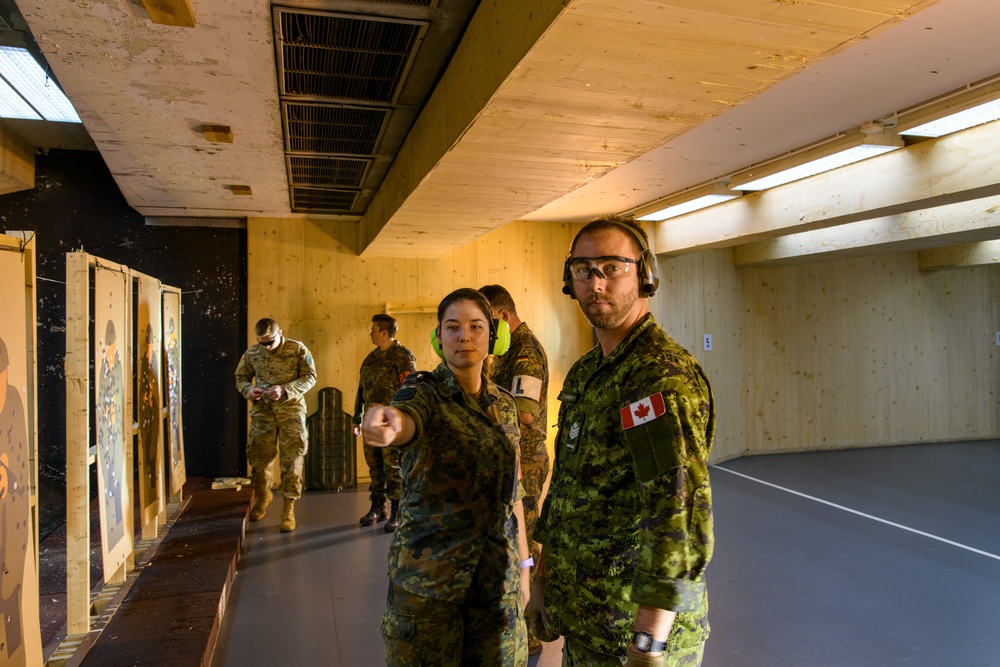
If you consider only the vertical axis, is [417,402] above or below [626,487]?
above

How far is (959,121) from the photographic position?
3826 millimetres

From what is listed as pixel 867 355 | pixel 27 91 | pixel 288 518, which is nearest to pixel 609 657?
pixel 288 518

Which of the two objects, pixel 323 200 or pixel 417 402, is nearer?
pixel 417 402

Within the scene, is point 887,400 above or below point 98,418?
below

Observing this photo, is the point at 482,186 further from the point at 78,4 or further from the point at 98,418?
the point at 98,418

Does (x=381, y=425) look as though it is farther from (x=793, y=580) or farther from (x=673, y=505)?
(x=793, y=580)

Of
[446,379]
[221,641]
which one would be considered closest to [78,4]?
[446,379]

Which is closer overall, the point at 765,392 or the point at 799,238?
the point at 799,238

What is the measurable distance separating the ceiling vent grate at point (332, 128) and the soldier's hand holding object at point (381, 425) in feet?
8.22

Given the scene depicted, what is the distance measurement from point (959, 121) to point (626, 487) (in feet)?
12.2

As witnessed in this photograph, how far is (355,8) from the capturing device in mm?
2590

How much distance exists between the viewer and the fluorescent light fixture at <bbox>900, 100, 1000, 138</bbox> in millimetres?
3619

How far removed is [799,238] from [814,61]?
554 centimetres

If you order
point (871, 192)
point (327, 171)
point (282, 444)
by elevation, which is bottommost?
point (282, 444)
